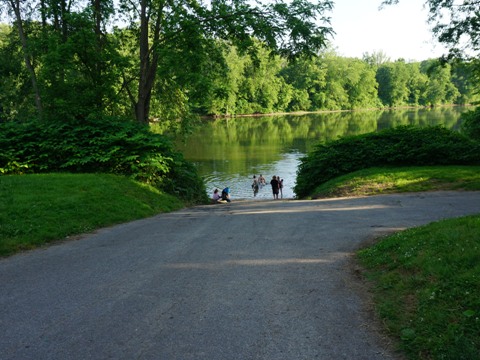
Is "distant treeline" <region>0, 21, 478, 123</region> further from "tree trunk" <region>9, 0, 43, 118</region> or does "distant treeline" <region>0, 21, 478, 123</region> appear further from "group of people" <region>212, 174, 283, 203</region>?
"group of people" <region>212, 174, 283, 203</region>

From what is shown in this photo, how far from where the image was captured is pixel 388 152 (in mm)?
20094

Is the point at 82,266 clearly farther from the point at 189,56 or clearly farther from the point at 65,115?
the point at 189,56

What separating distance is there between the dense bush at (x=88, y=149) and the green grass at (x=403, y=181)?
25.0ft

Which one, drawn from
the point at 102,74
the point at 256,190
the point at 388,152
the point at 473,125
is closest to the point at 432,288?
the point at 388,152

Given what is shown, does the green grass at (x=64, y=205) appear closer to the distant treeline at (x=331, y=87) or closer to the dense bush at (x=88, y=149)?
the dense bush at (x=88, y=149)

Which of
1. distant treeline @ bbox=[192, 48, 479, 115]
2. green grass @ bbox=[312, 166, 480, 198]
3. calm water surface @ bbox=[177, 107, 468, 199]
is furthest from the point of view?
distant treeline @ bbox=[192, 48, 479, 115]

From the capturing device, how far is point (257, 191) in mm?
28828

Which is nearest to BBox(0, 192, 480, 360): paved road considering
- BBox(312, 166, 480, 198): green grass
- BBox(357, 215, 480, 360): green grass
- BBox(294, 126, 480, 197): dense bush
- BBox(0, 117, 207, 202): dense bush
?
BBox(357, 215, 480, 360): green grass

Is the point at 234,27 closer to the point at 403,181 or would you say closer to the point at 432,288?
the point at 403,181

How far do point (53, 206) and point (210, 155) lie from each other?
119 ft

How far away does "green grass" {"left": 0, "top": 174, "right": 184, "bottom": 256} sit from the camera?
924 centimetres

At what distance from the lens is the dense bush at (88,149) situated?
15547 millimetres

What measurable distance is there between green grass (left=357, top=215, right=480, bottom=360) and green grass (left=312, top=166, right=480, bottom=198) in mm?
9925

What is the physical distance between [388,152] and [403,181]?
3023 millimetres
